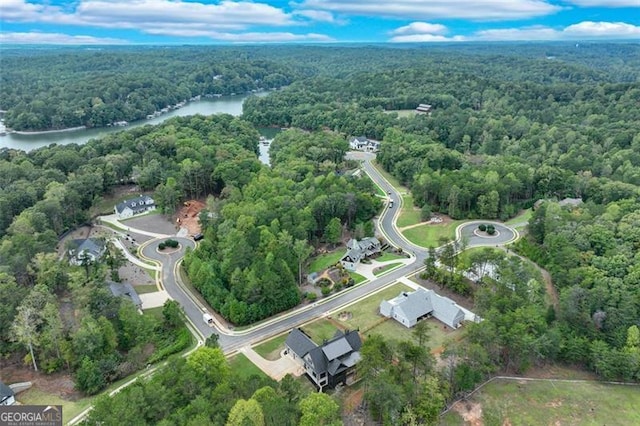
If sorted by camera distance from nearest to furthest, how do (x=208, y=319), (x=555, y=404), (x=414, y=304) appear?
1. (x=555, y=404)
2. (x=208, y=319)
3. (x=414, y=304)

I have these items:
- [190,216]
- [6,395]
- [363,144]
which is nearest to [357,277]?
[190,216]

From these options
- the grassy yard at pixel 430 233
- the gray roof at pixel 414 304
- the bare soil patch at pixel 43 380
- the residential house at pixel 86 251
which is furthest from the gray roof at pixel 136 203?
the gray roof at pixel 414 304

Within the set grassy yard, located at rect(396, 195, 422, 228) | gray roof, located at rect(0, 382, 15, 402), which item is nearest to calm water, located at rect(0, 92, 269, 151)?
grassy yard, located at rect(396, 195, 422, 228)

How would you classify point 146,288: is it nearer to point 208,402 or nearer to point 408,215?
point 208,402

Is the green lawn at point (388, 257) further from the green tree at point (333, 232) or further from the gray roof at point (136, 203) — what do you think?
the gray roof at point (136, 203)

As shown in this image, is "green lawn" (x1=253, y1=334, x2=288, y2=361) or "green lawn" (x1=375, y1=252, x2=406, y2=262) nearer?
"green lawn" (x1=253, y1=334, x2=288, y2=361)

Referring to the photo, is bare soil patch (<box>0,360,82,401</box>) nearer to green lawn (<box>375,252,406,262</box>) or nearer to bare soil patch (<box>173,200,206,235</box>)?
bare soil patch (<box>173,200,206,235</box>)
